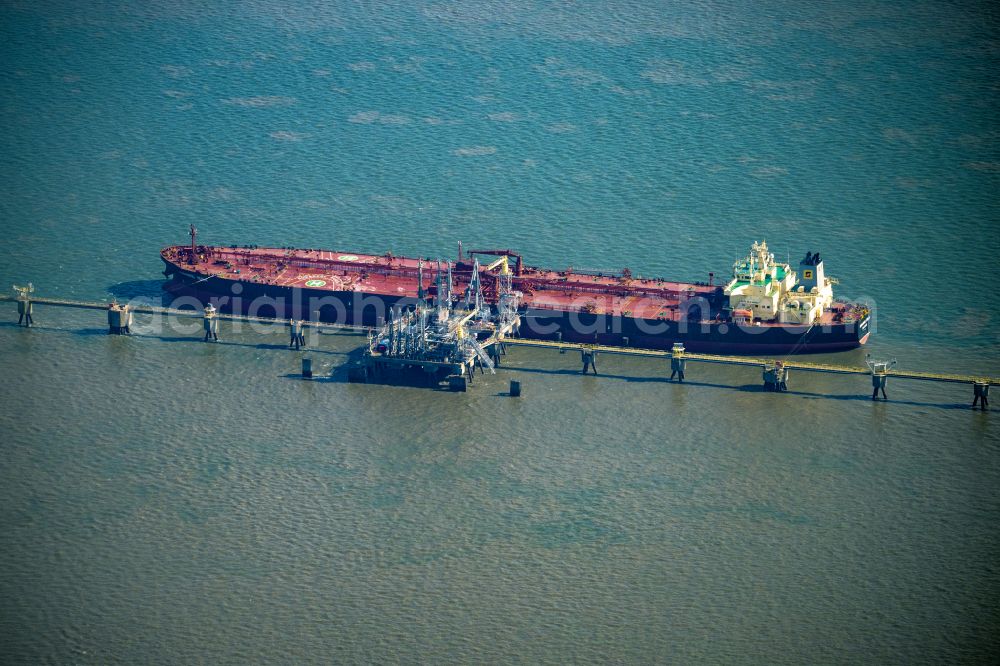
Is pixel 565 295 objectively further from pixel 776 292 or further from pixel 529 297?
pixel 776 292

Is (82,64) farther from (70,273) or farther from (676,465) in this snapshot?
(676,465)

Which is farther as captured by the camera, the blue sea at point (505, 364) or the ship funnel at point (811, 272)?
the ship funnel at point (811, 272)

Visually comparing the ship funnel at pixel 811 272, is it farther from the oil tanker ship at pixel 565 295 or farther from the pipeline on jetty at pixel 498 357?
the pipeline on jetty at pixel 498 357

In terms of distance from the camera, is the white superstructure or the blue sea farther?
the white superstructure

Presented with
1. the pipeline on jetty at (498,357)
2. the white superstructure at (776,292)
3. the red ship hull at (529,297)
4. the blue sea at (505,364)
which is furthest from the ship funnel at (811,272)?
the pipeline on jetty at (498,357)

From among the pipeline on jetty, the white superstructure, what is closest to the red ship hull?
the white superstructure

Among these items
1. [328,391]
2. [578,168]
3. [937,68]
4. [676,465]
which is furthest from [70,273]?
[937,68]

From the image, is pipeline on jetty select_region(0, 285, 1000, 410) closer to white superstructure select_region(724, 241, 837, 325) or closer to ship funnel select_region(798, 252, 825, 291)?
white superstructure select_region(724, 241, 837, 325)
